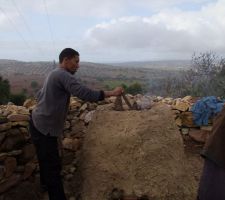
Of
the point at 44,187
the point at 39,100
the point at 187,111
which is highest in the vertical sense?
the point at 39,100

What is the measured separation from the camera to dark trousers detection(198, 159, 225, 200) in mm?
2139

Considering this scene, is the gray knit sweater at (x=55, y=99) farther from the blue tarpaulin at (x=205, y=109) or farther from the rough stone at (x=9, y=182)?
the blue tarpaulin at (x=205, y=109)

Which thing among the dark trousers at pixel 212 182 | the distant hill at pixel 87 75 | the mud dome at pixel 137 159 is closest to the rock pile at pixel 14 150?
the mud dome at pixel 137 159

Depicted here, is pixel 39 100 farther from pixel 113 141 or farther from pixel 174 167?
pixel 174 167

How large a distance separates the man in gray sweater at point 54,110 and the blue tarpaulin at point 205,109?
1.79 metres

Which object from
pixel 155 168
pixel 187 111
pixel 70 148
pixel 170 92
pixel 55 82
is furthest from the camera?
pixel 170 92

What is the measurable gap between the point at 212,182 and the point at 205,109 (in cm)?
347

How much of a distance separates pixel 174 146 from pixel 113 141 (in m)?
0.76

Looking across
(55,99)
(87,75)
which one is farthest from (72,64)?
(87,75)

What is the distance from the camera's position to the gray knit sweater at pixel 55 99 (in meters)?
3.94

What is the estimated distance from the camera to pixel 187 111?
5719 millimetres

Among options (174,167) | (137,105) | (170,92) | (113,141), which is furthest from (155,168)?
(170,92)

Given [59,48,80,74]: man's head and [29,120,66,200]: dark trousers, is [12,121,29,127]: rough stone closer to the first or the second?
[29,120,66,200]: dark trousers

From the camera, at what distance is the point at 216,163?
7.05 feet
